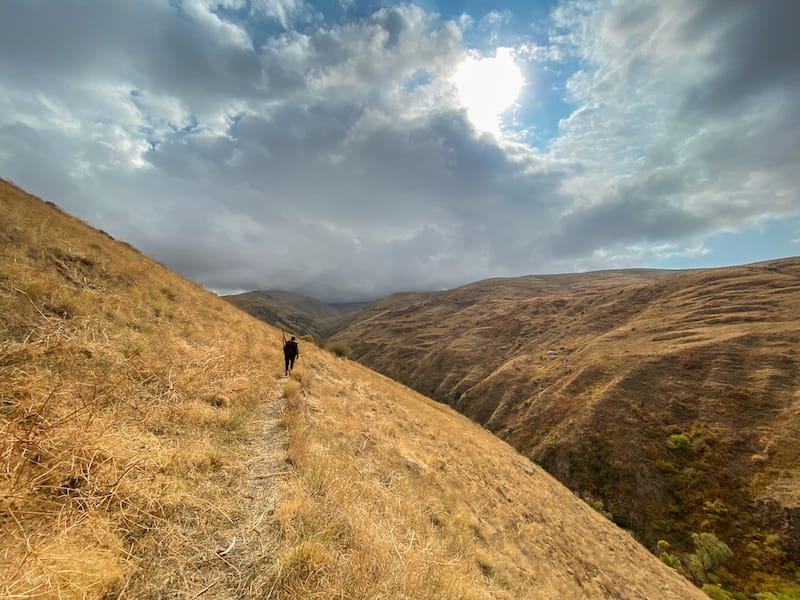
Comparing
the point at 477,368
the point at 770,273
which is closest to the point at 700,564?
the point at 477,368

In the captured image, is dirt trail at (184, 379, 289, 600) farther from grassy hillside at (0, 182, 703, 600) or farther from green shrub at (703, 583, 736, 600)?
green shrub at (703, 583, 736, 600)

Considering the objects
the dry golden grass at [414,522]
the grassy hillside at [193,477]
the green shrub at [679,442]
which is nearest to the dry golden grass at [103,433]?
the grassy hillside at [193,477]

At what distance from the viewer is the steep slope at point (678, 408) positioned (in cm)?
4088

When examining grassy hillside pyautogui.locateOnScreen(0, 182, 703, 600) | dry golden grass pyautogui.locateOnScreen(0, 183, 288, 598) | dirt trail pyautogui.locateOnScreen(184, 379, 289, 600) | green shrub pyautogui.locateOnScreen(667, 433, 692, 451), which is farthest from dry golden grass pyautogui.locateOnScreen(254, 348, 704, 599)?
green shrub pyautogui.locateOnScreen(667, 433, 692, 451)

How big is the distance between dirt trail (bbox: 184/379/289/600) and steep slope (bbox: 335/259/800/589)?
53.5m

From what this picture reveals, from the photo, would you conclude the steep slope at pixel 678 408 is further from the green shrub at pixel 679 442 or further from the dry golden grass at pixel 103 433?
the dry golden grass at pixel 103 433

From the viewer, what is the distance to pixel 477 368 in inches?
4535

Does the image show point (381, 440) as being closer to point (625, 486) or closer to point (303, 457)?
point (303, 457)

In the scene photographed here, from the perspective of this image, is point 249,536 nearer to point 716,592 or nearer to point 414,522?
point 414,522

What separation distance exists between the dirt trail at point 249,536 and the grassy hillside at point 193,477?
2cm

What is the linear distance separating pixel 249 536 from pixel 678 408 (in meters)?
74.5

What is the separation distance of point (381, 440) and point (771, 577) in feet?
169

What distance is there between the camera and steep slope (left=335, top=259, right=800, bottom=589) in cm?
4088

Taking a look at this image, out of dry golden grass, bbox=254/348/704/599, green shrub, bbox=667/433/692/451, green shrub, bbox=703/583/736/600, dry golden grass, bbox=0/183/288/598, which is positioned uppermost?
dry golden grass, bbox=0/183/288/598
